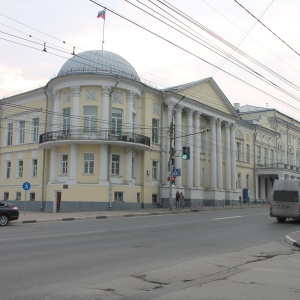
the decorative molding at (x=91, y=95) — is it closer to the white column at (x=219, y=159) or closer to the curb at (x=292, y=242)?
the white column at (x=219, y=159)

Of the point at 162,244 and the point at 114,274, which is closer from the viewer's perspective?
the point at 114,274

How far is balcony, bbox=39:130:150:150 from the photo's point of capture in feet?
117

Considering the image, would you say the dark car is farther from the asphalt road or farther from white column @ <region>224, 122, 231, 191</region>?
white column @ <region>224, 122, 231, 191</region>

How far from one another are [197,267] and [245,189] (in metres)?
52.2

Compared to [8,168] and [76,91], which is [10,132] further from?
[76,91]

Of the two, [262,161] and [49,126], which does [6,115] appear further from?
[262,161]

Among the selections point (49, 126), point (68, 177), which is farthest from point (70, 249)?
point (49, 126)

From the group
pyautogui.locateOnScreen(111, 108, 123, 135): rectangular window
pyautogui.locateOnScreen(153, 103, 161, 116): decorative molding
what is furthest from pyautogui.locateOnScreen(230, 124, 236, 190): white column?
pyautogui.locateOnScreen(111, 108, 123, 135): rectangular window

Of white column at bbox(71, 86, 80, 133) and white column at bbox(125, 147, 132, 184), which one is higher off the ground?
white column at bbox(71, 86, 80, 133)

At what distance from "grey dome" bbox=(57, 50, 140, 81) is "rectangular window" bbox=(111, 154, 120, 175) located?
305 inches

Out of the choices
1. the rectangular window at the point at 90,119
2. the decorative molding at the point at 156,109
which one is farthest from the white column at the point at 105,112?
the decorative molding at the point at 156,109

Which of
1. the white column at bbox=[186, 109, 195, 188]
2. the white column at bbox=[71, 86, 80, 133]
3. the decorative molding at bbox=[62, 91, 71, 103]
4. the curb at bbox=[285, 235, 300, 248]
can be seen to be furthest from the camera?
Answer: the white column at bbox=[186, 109, 195, 188]

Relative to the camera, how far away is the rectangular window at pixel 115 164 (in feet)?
123

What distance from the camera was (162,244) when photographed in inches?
517
